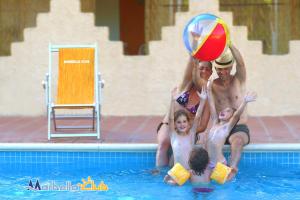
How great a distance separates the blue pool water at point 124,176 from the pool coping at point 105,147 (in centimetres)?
6

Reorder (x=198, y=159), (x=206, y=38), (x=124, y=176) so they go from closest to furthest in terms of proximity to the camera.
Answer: (x=198, y=159), (x=206, y=38), (x=124, y=176)

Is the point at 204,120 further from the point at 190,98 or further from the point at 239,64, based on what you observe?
the point at 239,64

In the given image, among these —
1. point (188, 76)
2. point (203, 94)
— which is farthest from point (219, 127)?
point (188, 76)

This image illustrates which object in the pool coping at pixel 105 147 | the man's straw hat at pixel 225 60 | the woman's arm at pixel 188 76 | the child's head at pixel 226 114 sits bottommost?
the pool coping at pixel 105 147

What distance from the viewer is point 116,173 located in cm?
643

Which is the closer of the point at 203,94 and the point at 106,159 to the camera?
the point at 203,94

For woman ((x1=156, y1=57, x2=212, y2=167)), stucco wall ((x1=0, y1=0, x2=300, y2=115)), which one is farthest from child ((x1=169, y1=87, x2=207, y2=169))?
stucco wall ((x1=0, y1=0, x2=300, y2=115))

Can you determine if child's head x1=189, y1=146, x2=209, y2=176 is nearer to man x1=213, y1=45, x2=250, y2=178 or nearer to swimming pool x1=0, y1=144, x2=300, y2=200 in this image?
swimming pool x1=0, y1=144, x2=300, y2=200

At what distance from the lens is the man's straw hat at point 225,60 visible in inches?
238

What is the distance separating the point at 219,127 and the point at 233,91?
17.8 inches

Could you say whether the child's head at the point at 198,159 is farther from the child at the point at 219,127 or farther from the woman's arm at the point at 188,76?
the woman's arm at the point at 188,76

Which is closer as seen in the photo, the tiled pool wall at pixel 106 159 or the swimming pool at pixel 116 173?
the swimming pool at pixel 116 173

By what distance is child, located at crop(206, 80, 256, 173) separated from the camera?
5.94 meters

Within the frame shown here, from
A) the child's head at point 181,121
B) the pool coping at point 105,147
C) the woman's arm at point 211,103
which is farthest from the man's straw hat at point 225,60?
the pool coping at point 105,147
